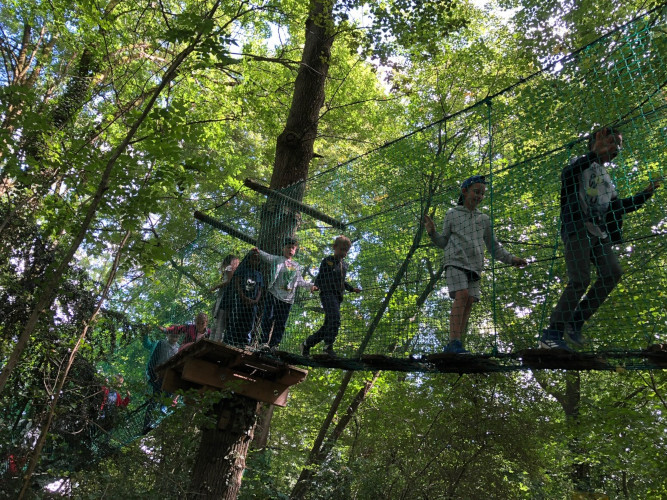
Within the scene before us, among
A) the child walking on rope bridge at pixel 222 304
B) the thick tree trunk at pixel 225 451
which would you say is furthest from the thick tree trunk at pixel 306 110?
the thick tree trunk at pixel 225 451

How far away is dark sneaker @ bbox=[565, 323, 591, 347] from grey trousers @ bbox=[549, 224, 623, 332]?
2 centimetres

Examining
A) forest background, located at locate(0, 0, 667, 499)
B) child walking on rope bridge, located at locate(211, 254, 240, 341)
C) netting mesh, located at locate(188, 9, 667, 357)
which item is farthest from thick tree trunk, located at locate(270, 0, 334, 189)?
child walking on rope bridge, located at locate(211, 254, 240, 341)

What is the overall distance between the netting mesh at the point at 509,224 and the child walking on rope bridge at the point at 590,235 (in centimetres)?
12

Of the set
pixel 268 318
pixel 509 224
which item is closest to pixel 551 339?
pixel 509 224

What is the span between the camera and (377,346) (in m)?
3.53

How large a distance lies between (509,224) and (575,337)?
115cm

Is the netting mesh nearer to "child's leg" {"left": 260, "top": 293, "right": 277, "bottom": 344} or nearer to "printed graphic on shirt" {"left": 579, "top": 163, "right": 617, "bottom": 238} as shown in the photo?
"child's leg" {"left": 260, "top": 293, "right": 277, "bottom": 344}

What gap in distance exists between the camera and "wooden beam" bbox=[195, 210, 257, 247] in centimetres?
390

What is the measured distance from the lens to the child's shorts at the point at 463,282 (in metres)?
2.59

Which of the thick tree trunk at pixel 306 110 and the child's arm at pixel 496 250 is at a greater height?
the thick tree trunk at pixel 306 110

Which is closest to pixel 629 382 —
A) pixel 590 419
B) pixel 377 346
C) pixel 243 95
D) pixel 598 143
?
pixel 590 419

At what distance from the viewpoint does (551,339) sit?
2270mm

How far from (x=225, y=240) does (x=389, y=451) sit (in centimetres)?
299

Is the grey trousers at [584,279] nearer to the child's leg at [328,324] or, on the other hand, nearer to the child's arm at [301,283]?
the child's leg at [328,324]
